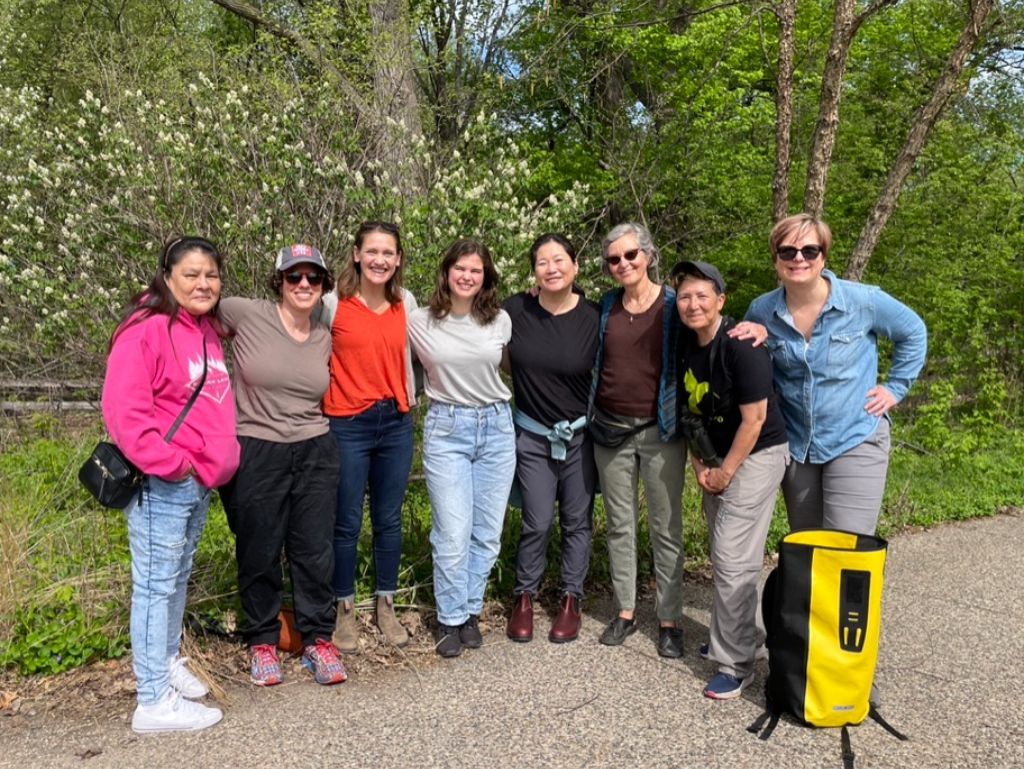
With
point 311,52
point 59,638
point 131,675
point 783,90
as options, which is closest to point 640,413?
point 131,675

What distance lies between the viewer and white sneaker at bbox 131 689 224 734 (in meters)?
3.40

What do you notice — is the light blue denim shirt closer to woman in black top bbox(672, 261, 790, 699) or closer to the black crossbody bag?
woman in black top bbox(672, 261, 790, 699)

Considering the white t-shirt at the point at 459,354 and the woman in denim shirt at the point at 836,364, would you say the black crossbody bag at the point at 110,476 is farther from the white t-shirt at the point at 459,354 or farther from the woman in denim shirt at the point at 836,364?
the woman in denim shirt at the point at 836,364

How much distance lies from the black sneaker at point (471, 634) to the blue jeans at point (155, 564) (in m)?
1.46

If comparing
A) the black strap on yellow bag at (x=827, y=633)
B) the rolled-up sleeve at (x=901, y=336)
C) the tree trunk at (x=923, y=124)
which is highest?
the tree trunk at (x=923, y=124)

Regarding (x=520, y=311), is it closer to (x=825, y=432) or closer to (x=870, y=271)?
(x=825, y=432)

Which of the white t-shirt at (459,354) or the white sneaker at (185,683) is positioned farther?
the white t-shirt at (459,354)

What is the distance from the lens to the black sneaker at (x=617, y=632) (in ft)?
14.2

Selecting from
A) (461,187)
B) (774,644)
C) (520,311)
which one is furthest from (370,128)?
(774,644)

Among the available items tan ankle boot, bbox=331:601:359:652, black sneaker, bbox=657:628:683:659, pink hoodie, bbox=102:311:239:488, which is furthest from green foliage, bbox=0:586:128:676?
black sneaker, bbox=657:628:683:659

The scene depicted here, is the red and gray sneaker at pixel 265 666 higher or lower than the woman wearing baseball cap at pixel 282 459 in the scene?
lower

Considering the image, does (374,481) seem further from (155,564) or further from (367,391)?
(155,564)

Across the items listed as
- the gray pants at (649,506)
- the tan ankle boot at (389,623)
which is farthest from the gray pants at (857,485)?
the tan ankle boot at (389,623)

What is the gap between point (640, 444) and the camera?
13.6ft
